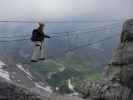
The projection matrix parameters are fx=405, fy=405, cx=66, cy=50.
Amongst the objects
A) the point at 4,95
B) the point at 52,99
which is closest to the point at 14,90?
the point at 4,95

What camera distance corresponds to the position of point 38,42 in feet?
118

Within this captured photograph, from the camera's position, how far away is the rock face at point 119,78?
40.1 metres

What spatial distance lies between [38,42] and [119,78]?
10.4 m

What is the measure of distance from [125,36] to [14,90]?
7982cm

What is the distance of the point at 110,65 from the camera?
4400 centimetres

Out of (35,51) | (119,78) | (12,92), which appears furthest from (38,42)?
(12,92)

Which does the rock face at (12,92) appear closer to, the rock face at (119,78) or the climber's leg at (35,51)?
the rock face at (119,78)

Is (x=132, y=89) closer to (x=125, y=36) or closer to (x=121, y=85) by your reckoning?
(x=121, y=85)

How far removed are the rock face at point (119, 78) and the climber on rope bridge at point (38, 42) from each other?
7.82 meters

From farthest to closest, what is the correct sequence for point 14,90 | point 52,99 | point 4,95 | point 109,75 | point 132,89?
1. point 14,90
2. point 4,95
3. point 52,99
4. point 109,75
5. point 132,89

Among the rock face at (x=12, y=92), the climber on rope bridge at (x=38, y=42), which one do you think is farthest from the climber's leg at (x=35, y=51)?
the rock face at (x=12, y=92)

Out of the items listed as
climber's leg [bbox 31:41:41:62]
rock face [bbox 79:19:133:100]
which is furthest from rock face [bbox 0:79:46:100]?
climber's leg [bbox 31:41:41:62]

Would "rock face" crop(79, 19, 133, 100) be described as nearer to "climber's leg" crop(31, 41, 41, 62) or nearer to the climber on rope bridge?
the climber on rope bridge

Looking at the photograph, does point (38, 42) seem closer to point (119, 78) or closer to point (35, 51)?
point (35, 51)
